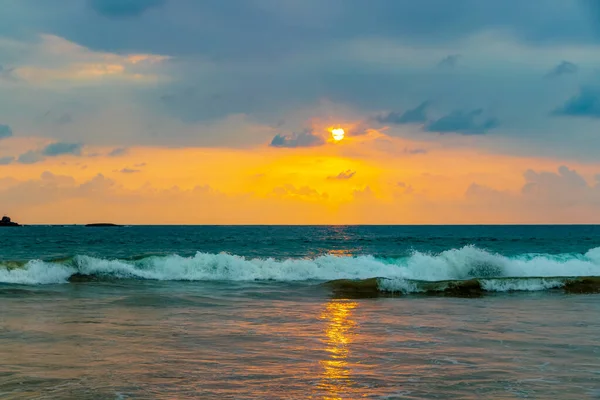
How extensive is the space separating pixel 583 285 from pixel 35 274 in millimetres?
26432

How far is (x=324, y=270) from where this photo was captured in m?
34.2

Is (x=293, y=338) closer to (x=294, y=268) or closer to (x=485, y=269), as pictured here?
(x=294, y=268)

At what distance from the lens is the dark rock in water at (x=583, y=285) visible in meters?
27.3

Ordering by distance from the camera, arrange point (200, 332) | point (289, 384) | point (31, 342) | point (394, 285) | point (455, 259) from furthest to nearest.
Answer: point (455, 259), point (394, 285), point (200, 332), point (31, 342), point (289, 384)

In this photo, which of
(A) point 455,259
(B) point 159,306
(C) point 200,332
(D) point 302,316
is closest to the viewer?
(C) point 200,332

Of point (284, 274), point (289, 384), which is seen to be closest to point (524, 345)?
point (289, 384)

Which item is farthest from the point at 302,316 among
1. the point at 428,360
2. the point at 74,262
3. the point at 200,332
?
the point at 74,262

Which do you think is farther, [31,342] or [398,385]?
[31,342]

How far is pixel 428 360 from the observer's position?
11828 millimetres

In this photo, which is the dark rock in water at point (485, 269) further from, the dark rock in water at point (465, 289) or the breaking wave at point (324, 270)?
the dark rock in water at point (465, 289)

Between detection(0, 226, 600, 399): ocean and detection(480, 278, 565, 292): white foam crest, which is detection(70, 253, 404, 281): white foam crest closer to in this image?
detection(0, 226, 600, 399): ocean

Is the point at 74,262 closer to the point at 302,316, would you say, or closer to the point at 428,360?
the point at 302,316

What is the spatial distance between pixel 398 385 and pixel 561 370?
3.44 meters

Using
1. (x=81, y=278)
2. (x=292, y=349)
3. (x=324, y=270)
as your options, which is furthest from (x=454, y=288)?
(x=81, y=278)
